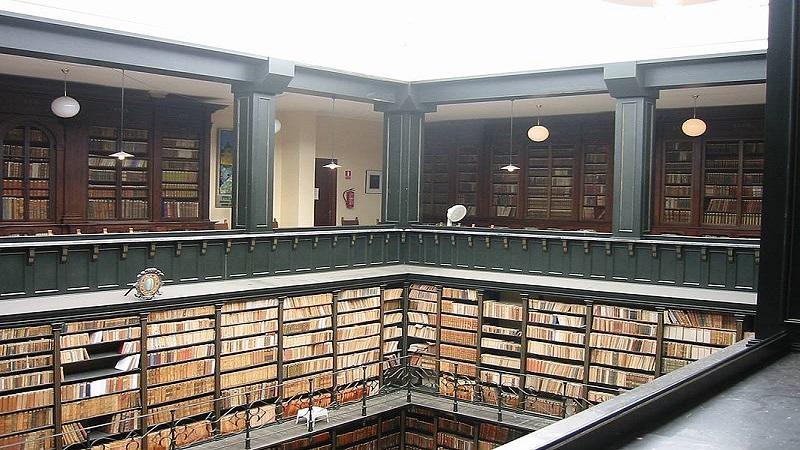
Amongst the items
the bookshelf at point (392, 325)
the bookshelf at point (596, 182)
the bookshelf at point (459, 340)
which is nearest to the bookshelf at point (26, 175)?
the bookshelf at point (392, 325)

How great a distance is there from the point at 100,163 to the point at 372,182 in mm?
5184

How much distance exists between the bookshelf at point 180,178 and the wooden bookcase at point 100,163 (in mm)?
15

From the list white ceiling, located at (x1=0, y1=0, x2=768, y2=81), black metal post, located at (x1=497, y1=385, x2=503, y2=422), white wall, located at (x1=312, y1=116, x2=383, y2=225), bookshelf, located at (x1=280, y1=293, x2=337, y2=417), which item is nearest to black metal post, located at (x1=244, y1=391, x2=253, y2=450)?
bookshelf, located at (x1=280, y1=293, x2=337, y2=417)

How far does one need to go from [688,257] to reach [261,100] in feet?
16.2

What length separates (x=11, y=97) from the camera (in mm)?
9406

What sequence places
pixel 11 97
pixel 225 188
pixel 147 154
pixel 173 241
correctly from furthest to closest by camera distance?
pixel 225 188, pixel 147 154, pixel 11 97, pixel 173 241

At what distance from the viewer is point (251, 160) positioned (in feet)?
28.1

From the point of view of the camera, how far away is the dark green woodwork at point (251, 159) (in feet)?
28.0

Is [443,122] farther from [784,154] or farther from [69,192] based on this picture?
[784,154]

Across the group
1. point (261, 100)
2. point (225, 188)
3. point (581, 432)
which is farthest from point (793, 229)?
→ point (225, 188)

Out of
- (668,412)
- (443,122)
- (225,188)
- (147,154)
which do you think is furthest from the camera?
(443,122)

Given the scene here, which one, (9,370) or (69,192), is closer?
(9,370)

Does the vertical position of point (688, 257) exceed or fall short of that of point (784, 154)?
it falls short

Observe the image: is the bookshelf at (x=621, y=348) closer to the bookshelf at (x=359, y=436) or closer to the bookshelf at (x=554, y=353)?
the bookshelf at (x=554, y=353)
